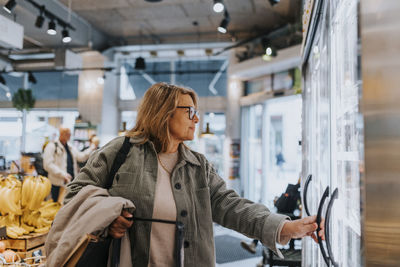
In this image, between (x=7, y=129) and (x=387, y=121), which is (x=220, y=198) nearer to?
(x=387, y=121)

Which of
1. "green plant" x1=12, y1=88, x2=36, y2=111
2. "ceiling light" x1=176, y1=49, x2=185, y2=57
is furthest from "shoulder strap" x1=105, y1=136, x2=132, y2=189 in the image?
"ceiling light" x1=176, y1=49, x2=185, y2=57

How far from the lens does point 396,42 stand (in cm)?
50

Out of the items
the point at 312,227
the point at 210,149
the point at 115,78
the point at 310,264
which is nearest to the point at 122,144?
the point at 312,227

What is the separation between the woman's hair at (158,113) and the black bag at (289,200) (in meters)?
1.76

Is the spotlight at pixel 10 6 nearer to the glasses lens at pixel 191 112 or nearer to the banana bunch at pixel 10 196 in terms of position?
the banana bunch at pixel 10 196

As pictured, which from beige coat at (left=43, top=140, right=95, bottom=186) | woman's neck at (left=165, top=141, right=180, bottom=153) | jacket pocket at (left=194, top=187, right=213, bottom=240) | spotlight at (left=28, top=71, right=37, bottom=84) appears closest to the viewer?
jacket pocket at (left=194, top=187, right=213, bottom=240)

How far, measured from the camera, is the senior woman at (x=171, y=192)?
1.38 m

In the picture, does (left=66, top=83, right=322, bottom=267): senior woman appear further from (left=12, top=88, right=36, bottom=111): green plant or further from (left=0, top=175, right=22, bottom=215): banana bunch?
(left=12, top=88, right=36, bottom=111): green plant

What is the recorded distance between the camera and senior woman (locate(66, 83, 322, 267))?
1.38 m

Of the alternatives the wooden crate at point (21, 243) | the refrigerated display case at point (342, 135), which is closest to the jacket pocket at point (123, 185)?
the refrigerated display case at point (342, 135)

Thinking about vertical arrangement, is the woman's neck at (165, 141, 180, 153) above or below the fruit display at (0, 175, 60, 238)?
above

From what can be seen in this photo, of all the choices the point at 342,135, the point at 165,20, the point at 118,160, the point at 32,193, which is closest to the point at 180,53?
the point at 165,20

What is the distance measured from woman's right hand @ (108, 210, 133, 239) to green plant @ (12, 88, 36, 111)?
1886mm

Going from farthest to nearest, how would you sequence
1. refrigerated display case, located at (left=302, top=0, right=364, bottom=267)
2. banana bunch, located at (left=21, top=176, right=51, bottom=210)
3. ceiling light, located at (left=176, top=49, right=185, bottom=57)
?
ceiling light, located at (left=176, top=49, right=185, bottom=57)
banana bunch, located at (left=21, top=176, right=51, bottom=210)
refrigerated display case, located at (left=302, top=0, right=364, bottom=267)
